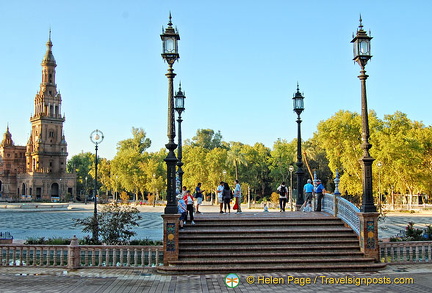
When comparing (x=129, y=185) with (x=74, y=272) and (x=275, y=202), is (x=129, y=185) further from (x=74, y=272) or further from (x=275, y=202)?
(x=74, y=272)

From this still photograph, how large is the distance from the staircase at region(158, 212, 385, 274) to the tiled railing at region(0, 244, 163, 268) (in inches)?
29.3

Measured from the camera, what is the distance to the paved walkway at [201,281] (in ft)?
32.7

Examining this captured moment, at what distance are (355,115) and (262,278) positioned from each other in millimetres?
48880

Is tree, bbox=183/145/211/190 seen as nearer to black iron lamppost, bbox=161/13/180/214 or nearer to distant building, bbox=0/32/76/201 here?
distant building, bbox=0/32/76/201

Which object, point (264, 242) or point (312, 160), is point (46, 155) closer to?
point (312, 160)

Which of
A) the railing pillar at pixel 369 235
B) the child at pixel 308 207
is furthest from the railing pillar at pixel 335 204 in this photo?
the child at pixel 308 207

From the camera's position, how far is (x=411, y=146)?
48.0 m

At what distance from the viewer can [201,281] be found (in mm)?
10867

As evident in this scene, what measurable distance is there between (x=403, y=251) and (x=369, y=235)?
4.17 ft

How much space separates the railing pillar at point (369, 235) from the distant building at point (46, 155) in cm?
9730

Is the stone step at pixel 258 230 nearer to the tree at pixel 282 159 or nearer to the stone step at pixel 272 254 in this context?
the stone step at pixel 272 254

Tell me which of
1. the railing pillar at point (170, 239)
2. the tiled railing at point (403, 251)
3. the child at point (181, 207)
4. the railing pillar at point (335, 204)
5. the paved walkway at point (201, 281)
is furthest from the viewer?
the railing pillar at point (335, 204)

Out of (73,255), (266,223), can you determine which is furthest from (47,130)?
(266,223)

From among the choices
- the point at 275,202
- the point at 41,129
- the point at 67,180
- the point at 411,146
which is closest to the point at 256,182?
the point at 275,202
